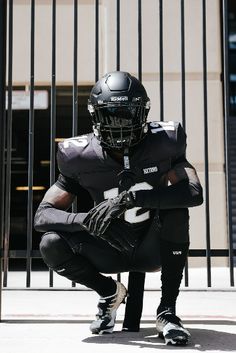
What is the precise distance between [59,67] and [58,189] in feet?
15.5

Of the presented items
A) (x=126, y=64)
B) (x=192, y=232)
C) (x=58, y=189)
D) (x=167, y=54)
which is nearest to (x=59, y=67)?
(x=126, y=64)

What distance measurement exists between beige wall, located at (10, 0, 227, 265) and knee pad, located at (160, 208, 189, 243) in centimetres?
450

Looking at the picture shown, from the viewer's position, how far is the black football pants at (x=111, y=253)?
2.62m

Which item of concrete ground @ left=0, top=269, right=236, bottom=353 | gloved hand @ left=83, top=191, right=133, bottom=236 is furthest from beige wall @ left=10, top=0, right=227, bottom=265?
gloved hand @ left=83, top=191, right=133, bottom=236

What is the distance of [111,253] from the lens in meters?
2.76

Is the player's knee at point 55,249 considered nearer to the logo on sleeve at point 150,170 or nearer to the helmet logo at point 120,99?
the logo on sleeve at point 150,170

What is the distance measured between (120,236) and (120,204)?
0.25 m

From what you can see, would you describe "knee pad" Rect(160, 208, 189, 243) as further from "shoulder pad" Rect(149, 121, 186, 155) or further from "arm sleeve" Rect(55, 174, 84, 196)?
"arm sleeve" Rect(55, 174, 84, 196)

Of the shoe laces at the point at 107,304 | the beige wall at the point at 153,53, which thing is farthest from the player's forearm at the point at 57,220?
the beige wall at the point at 153,53

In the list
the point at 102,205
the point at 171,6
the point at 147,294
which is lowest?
the point at 147,294

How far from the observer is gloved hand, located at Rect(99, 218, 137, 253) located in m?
2.68

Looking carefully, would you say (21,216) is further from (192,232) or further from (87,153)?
(87,153)

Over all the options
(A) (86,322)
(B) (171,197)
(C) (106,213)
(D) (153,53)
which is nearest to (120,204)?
(C) (106,213)

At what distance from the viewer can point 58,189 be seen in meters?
2.83
